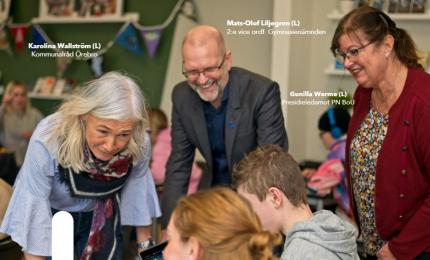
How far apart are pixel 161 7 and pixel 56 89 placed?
1257mm

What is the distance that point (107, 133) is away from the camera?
1822 millimetres

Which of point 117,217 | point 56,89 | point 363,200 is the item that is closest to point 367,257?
point 363,200

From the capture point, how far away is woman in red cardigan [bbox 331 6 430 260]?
1993mm

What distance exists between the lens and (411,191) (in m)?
2.05

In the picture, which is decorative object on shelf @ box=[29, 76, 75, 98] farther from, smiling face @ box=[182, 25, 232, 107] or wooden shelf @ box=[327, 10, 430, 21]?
smiling face @ box=[182, 25, 232, 107]

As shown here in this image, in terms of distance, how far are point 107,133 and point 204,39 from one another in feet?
1.84

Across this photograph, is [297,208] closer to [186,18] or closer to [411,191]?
[411,191]

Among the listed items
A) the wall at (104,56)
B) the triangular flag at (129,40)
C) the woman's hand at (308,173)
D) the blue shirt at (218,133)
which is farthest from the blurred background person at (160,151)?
the blue shirt at (218,133)

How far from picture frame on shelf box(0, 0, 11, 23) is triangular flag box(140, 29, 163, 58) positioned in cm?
141

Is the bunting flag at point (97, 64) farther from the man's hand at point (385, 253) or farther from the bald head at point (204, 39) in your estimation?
the man's hand at point (385, 253)

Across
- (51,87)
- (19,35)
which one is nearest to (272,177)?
(51,87)

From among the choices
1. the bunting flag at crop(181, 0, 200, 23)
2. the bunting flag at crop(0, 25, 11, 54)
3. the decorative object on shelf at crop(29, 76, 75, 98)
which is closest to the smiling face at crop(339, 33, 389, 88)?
the bunting flag at crop(181, 0, 200, 23)

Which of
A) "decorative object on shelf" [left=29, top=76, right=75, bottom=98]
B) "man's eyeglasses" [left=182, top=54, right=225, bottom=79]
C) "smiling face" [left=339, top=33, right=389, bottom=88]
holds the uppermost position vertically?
"smiling face" [left=339, top=33, right=389, bottom=88]

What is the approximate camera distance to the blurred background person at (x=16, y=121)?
4.92 metres
